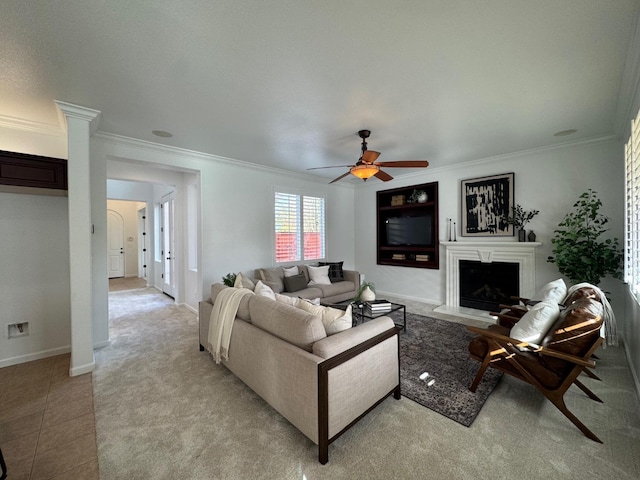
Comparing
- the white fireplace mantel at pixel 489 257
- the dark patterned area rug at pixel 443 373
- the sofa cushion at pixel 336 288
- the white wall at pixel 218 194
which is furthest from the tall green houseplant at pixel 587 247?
the white wall at pixel 218 194

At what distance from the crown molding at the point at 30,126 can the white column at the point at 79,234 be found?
0.68 m

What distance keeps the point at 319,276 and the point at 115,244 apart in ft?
26.6

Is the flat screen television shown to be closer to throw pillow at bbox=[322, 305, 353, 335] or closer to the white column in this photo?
throw pillow at bbox=[322, 305, 353, 335]

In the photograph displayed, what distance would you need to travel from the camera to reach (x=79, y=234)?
277 centimetres

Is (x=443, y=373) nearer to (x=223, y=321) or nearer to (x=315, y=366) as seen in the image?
(x=315, y=366)

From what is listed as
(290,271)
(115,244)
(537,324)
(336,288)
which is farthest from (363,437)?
(115,244)

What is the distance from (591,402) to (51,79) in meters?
5.37

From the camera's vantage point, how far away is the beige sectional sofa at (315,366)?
1.67m

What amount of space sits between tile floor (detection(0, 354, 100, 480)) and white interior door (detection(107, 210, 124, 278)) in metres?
7.15

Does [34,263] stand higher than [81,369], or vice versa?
[34,263]

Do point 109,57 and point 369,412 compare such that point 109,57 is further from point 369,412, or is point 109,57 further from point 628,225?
point 628,225

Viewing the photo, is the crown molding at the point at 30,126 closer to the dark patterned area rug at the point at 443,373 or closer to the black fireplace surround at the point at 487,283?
the dark patterned area rug at the point at 443,373

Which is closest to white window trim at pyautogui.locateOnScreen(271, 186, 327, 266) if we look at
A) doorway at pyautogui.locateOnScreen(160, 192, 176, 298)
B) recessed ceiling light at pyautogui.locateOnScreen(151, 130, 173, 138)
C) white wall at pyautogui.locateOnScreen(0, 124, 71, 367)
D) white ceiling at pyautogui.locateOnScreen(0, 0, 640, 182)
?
white ceiling at pyautogui.locateOnScreen(0, 0, 640, 182)

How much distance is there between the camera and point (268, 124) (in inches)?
127
